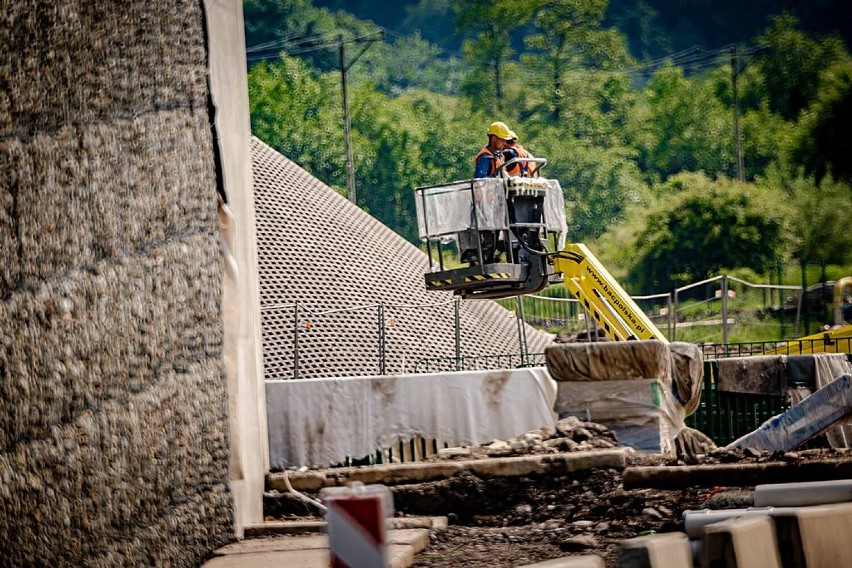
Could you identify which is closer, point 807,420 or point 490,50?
point 807,420

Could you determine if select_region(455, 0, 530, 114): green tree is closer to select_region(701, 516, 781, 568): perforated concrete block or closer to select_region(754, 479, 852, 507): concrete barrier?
select_region(754, 479, 852, 507): concrete barrier

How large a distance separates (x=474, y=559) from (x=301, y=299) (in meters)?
23.1

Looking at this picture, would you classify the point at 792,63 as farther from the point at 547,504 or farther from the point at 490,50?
the point at 547,504

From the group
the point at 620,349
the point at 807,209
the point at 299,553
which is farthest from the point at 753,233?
the point at 299,553

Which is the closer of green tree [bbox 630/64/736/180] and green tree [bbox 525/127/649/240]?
A: green tree [bbox 525/127/649/240]

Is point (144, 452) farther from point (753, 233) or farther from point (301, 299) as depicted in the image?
point (753, 233)

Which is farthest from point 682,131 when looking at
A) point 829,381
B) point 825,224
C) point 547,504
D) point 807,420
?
point 547,504

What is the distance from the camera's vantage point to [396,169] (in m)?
72.9

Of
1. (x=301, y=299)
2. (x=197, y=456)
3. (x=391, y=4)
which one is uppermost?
(x=391, y=4)

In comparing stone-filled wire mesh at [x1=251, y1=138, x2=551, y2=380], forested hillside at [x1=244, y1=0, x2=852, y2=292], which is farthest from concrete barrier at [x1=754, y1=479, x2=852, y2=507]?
forested hillside at [x1=244, y1=0, x2=852, y2=292]

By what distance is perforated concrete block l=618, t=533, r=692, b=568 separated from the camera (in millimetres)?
4559

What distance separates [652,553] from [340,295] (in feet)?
87.9

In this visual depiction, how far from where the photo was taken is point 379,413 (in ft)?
35.3

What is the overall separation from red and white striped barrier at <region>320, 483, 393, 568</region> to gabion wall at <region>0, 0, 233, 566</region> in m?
1.97
